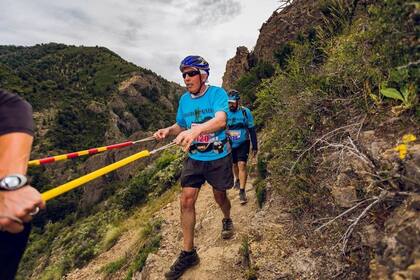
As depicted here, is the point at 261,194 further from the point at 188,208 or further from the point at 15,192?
the point at 15,192

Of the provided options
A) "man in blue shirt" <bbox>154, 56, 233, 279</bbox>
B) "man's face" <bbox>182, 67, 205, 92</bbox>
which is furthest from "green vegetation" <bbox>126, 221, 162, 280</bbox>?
"man's face" <bbox>182, 67, 205, 92</bbox>

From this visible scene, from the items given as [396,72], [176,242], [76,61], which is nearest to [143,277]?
[176,242]

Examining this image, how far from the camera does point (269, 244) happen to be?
499 centimetres

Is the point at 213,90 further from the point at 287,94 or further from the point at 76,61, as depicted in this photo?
the point at 76,61

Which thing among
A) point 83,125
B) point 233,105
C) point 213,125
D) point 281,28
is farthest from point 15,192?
point 83,125

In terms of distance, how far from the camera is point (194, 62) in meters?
5.11

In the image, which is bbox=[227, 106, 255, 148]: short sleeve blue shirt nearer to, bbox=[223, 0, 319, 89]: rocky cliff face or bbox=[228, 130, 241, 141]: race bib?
bbox=[228, 130, 241, 141]: race bib

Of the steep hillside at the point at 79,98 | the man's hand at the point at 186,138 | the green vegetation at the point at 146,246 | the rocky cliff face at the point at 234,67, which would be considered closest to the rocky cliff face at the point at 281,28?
the rocky cliff face at the point at 234,67

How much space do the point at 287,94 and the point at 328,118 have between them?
5.29 feet

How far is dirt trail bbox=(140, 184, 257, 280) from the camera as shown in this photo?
18.1 feet

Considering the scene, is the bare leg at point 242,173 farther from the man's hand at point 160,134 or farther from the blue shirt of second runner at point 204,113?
the man's hand at point 160,134

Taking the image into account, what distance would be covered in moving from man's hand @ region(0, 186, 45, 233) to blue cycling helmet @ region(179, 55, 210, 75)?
146 inches

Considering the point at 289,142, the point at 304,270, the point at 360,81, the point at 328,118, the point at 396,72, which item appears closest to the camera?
the point at 396,72

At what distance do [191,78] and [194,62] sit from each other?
224 millimetres
